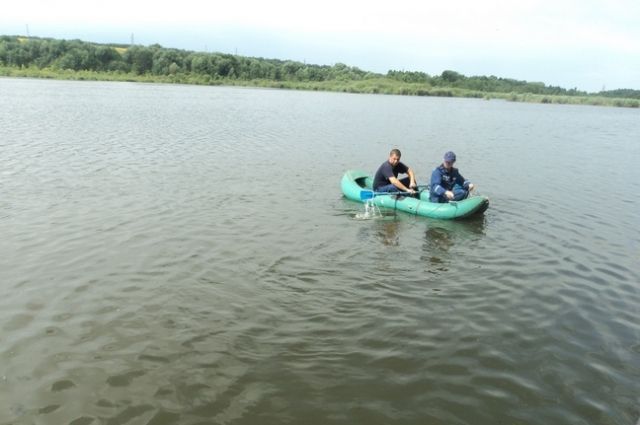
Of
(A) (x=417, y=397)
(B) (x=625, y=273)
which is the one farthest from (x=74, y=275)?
(B) (x=625, y=273)

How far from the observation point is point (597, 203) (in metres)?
15.3

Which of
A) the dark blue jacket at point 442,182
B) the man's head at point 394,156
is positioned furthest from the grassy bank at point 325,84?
the man's head at point 394,156

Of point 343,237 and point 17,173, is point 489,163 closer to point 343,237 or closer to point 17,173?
point 343,237

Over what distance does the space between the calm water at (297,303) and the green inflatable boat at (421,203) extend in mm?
290

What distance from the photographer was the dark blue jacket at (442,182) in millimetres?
12711

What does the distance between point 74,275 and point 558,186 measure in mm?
15367

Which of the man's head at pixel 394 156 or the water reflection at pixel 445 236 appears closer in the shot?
the water reflection at pixel 445 236

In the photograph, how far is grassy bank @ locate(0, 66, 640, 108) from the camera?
85688 millimetres

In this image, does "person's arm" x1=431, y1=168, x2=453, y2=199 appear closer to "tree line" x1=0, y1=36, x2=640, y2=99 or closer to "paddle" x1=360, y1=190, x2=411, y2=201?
"paddle" x1=360, y1=190, x2=411, y2=201

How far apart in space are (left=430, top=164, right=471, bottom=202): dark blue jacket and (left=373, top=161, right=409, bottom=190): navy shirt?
1.07 m

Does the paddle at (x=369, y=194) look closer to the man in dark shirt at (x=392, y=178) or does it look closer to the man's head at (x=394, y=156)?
the man in dark shirt at (x=392, y=178)

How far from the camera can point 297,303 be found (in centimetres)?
762

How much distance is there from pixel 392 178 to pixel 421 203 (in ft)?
3.75

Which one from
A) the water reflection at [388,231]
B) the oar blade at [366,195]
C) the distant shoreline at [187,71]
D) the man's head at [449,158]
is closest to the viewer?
the water reflection at [388,231]
